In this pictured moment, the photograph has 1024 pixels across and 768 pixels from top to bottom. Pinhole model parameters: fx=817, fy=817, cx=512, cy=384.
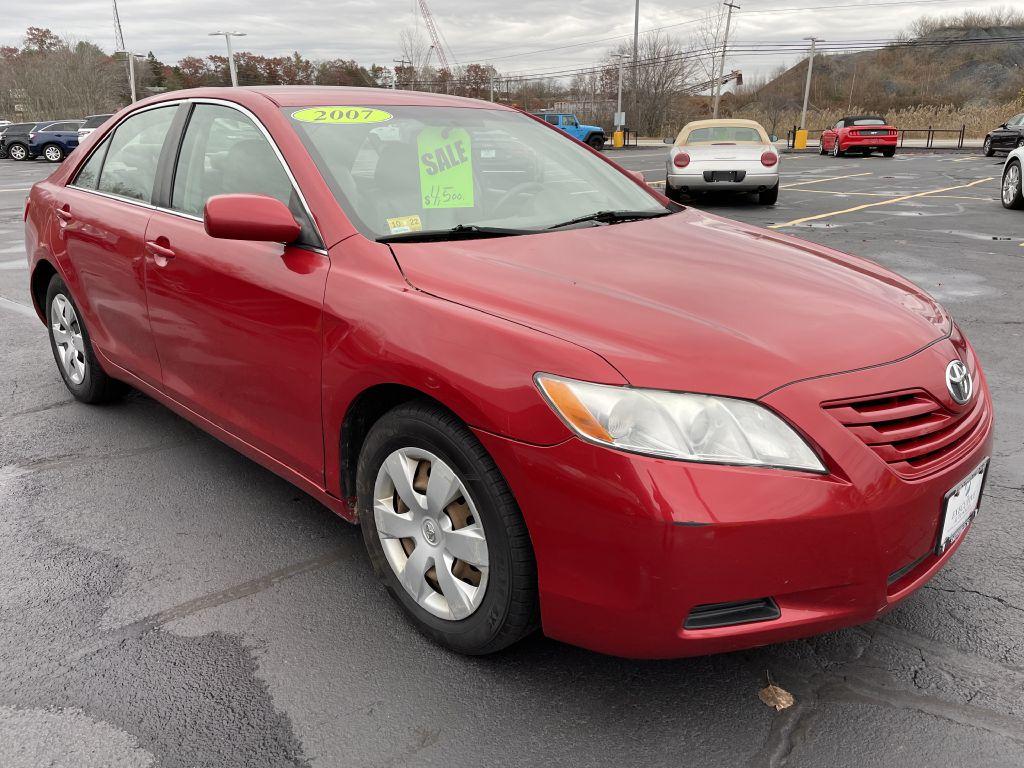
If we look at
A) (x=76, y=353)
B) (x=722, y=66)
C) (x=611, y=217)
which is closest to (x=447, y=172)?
(x=611, y=217)

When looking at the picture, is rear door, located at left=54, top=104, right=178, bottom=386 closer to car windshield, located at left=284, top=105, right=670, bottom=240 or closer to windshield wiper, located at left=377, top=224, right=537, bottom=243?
car windshield, located at left=284, top=105, right=670, bottom=240

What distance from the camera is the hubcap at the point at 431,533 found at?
2.16 m

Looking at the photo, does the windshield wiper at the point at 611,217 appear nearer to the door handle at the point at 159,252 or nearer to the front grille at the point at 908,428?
the front grille at the point at 908,428

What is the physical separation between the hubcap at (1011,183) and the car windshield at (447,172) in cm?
1181

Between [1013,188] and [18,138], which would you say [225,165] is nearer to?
[1013,188]

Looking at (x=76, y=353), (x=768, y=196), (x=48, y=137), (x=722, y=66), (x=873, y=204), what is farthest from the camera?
(x=722, y=66)

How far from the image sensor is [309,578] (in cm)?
280

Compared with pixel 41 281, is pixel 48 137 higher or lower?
lower

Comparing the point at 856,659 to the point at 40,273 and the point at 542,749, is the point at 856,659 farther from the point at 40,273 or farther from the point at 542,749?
the point at 40,273

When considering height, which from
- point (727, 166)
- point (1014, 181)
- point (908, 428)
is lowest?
point (1014, 181)

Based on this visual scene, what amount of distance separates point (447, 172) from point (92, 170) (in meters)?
2.21

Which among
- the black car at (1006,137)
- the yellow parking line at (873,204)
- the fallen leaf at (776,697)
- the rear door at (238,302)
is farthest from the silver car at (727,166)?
the black car at (1006,137)

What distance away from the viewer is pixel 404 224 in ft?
8.63

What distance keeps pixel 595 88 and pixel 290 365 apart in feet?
228
